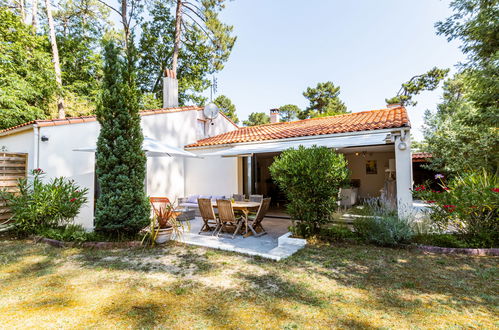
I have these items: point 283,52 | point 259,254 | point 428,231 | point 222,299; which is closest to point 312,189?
point 259,254

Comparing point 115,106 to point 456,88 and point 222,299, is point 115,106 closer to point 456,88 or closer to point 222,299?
point 222,299

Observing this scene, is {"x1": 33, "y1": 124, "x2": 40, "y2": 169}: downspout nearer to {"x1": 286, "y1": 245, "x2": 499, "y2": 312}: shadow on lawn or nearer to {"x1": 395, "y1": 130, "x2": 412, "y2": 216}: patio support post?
{"x1": 286, "y1": 245, "x2": 499, "y2": 312}: shadow on lawn

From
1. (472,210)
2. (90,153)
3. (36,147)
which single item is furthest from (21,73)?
(472,210)

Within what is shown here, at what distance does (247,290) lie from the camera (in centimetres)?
575

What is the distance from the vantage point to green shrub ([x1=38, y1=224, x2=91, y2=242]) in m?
9.44

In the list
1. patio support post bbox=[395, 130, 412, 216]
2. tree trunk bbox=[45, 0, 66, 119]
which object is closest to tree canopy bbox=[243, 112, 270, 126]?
tree trunk bbox=[45, 0, 66, 119]

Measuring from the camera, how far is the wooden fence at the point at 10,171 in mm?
11076

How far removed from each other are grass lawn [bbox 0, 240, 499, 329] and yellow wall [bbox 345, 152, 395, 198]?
18.1 m

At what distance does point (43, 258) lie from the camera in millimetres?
8062

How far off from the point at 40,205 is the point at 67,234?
5.48 ft

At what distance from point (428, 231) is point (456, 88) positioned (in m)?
40.4

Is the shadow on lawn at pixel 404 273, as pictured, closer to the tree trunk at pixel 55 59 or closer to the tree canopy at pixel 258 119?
the tree trunk at pixel 55 59

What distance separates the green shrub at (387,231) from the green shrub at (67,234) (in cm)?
1008

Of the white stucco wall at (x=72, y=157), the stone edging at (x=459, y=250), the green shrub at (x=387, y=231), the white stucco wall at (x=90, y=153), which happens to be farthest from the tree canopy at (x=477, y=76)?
the white stucco wall at (x=72, y=157)
